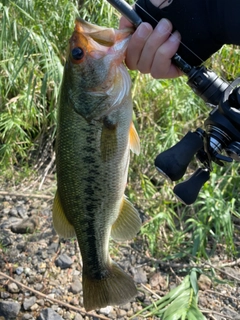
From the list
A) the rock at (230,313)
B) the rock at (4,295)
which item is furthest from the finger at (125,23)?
the rock at (230,313)

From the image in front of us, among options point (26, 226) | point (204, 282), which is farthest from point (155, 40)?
point (26, 226)

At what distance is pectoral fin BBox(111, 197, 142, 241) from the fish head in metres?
0.53

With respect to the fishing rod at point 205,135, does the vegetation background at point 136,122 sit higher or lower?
lower

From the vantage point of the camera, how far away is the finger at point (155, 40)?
6.12ft

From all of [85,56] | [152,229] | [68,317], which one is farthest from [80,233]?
[152,229]

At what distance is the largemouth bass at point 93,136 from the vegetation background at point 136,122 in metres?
1.52

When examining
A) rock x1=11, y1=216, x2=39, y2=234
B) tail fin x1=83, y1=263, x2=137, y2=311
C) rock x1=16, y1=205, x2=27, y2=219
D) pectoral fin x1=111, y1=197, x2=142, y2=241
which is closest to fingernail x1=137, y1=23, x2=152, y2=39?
pectoral fin x1=111, y1=197, x2=142, y2=241

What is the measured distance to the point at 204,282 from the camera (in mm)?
3486

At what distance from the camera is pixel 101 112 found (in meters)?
2.02

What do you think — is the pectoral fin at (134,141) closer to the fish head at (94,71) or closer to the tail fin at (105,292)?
the fish head at (94,71)

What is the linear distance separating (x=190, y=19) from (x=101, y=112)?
555mm

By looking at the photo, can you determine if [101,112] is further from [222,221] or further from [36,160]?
[36,160]

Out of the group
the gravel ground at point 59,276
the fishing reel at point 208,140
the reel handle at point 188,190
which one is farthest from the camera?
the gravel ground at point 59,276

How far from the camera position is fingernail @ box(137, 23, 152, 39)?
1860 millimetres
